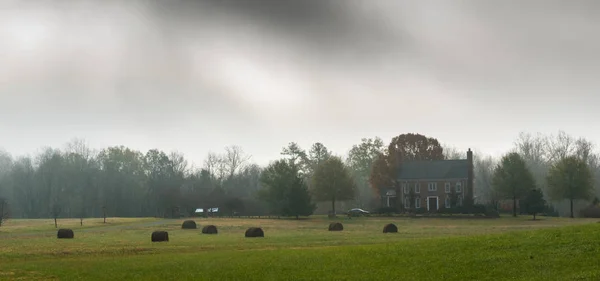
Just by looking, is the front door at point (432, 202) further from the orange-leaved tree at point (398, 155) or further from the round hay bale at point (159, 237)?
the round hay bale at point (159, 237)

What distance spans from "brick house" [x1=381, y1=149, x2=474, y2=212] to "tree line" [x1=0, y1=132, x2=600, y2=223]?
8.27ft

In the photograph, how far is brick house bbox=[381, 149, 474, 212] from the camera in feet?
379

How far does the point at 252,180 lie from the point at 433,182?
52993 mm

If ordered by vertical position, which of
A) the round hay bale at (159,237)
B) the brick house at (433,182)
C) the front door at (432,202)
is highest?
the brick house at (433,182)

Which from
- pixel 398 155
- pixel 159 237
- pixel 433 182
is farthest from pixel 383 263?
pixel 398 155

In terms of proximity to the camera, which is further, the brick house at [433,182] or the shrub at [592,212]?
the brick house at [433,182]

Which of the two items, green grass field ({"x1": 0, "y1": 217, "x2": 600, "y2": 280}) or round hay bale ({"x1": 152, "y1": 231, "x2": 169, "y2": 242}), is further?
round hay bale ({"x1": 152, "y1": 231, "x2": 169, "y2": 242})

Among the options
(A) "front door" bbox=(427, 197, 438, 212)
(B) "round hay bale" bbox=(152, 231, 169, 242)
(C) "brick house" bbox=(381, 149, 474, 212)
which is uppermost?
(C) "brick house" bbox=(381, 149, 474, 212)

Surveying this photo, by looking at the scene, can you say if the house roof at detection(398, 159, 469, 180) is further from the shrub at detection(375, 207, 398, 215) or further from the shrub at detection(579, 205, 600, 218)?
the shrub at detection(579, 205, 600, 218)

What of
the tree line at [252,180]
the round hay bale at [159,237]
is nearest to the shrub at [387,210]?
the tree line at [252,180]

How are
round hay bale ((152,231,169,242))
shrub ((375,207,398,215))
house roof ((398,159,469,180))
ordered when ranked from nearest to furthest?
round hay bale ((152,231,169,242)) → shrub ((375,207,398,215)) → house roof ((398,159,469,180))

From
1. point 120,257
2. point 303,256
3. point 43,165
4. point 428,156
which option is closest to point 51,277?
point 120,257

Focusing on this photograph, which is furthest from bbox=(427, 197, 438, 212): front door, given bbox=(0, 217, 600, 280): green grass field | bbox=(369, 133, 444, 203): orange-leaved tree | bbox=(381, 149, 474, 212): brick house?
bbox=(0, 217, 600, 280): green grass field

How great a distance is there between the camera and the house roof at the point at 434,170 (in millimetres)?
116500
